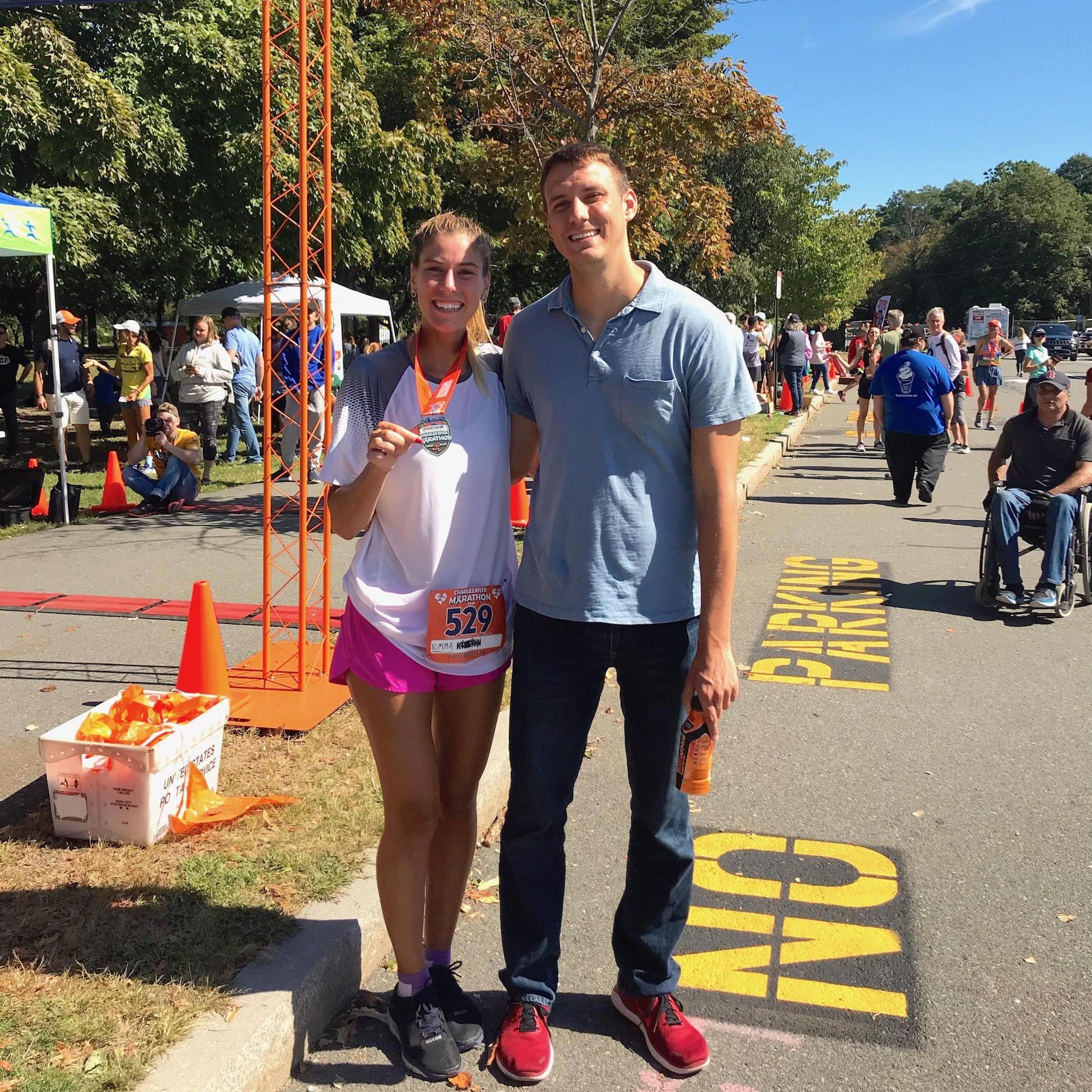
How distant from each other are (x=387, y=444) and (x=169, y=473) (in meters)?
9.43

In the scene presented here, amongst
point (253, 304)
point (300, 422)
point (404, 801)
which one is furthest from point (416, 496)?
point (253, 304)

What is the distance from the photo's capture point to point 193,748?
390 centimetres

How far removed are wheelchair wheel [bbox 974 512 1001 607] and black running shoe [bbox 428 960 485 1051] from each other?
5.80m

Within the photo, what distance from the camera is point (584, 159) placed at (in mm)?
2510

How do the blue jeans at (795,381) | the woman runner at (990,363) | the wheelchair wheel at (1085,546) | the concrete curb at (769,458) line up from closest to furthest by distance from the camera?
the wheelchair wheel at (1085,546) → the concrete curb at (769,458) → the woman runner at (990,363) → the blue jeans at (795,381)

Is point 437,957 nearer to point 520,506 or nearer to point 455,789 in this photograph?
point 455,789

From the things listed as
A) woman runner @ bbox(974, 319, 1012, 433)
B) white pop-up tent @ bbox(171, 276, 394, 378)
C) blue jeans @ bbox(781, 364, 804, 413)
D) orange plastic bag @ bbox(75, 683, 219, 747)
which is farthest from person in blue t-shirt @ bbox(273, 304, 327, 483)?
woman runner @ bbox(974, 319, 1012, 433)

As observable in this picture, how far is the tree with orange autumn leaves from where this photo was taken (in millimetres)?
9297

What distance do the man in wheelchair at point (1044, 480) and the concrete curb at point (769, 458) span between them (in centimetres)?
212

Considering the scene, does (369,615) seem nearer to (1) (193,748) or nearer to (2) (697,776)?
(2) (697,776)

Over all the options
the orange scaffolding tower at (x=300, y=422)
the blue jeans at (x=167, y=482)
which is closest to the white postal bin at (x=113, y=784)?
the orange scaffolding tower at (x=300, y=422)

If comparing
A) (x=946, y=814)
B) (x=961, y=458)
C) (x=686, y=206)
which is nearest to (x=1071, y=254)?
(x=961, y=458)

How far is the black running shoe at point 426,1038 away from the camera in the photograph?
106 inches

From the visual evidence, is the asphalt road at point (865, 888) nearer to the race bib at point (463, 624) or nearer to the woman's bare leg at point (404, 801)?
the woman's bare leg at point (404, 801)
